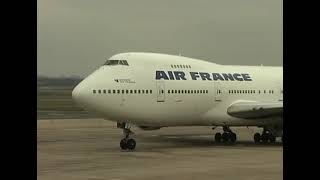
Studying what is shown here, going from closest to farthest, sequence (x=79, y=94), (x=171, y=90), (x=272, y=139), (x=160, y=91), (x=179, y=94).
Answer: (x=79, y=94) → (x=160, y=91) → (x=171, y=90) → (x=179, y=94) → (x=272, y=139)

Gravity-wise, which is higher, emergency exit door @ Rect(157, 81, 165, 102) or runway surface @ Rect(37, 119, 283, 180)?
emergency exit door @ Rect(157, 81, 165, 102)

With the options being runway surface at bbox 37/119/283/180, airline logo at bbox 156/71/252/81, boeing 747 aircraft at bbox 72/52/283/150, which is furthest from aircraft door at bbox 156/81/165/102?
runway surface at bbox 37/119/283/180

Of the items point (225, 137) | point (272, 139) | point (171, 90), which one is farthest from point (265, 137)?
point (171, 90)

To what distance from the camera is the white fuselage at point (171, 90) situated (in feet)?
75.4

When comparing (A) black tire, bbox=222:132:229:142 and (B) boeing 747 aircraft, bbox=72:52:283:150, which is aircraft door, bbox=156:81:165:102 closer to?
(B) boeing 747 aircraft, bbox=72:52:283:150

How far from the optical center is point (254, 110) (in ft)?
87.5

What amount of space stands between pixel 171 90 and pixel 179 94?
553 mm

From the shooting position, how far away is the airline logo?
25219mm

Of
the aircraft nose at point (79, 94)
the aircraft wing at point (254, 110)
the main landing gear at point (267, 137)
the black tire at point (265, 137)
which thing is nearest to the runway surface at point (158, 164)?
the aircraft wing at point (254, 110)

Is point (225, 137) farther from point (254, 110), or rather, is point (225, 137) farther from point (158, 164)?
point (158, 164)

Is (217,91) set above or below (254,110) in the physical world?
above

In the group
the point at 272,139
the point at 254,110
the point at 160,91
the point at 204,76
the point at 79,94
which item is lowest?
Answer: the point at 272,139
